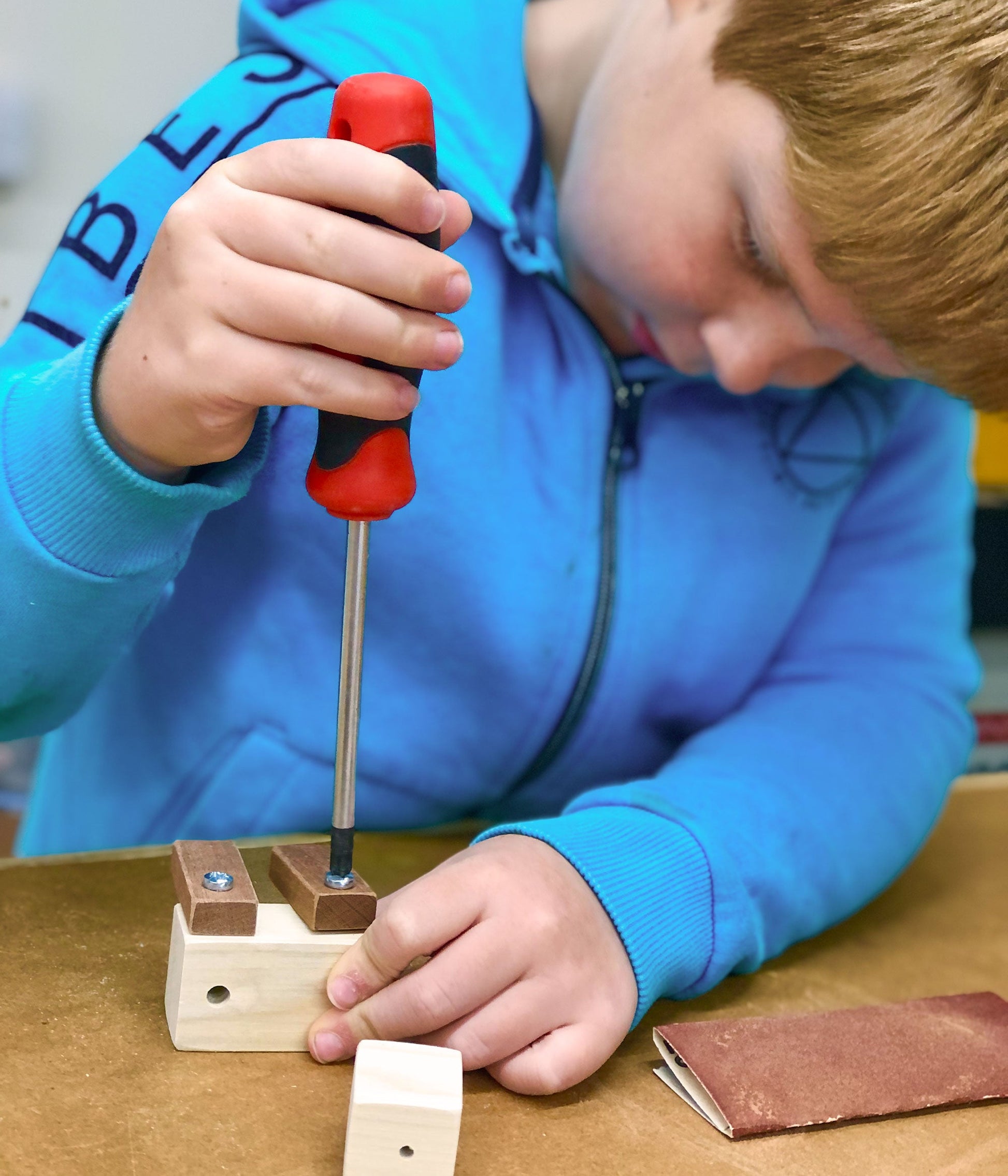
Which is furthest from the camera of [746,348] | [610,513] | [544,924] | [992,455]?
[992,455]

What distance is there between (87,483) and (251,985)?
0.66ft

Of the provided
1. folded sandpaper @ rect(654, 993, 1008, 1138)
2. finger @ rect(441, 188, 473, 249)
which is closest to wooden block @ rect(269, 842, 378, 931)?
folded sandpaper @ rect(654, 993, 1008, 1138)

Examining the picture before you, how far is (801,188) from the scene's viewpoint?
1.77ft

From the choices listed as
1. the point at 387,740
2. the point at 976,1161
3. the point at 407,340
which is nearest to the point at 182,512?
the point at 407,340

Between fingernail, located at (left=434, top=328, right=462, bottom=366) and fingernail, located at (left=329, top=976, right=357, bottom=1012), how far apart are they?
228mm

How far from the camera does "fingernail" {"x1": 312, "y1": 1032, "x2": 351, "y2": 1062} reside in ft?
1.57

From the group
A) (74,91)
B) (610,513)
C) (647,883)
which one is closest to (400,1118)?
(647,883)

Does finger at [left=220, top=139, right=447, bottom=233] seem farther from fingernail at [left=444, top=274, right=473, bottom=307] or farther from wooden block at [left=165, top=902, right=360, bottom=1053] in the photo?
wooden block at [left=165, top=902, right=360, bottom=1053]

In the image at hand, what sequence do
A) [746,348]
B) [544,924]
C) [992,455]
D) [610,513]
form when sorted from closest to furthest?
[544,924] < [746,348] < [610,513] < [992,455]

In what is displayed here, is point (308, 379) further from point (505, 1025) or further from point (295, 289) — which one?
point (505, 1025)

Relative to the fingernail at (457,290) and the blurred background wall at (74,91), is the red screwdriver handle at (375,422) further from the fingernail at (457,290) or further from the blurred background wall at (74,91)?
the blurred background wall at (74,91)

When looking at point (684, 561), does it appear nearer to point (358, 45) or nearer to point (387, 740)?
point (387, 740)

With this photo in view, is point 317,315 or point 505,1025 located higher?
point 317,315

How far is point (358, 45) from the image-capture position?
0.64m
